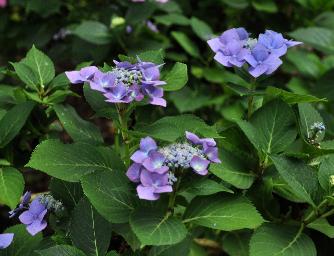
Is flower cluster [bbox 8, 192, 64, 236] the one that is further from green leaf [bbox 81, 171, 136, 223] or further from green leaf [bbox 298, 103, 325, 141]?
green leaf [bbox 298, 103, 325, 141]

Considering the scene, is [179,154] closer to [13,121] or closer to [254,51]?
[254,51]

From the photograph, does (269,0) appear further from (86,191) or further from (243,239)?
(86,191)

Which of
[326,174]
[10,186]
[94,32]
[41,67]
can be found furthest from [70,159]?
[94,32]

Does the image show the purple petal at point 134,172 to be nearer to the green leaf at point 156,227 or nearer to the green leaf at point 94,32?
the green leaf at point 156,227

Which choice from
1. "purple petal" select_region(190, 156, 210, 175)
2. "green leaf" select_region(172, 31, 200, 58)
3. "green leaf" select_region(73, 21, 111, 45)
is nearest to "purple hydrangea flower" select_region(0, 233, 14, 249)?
"purple petal" select_region(190, 156, 210, 175)

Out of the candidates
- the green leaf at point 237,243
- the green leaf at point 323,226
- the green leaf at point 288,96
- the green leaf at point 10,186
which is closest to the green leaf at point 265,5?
the green leaf at point 237,243
